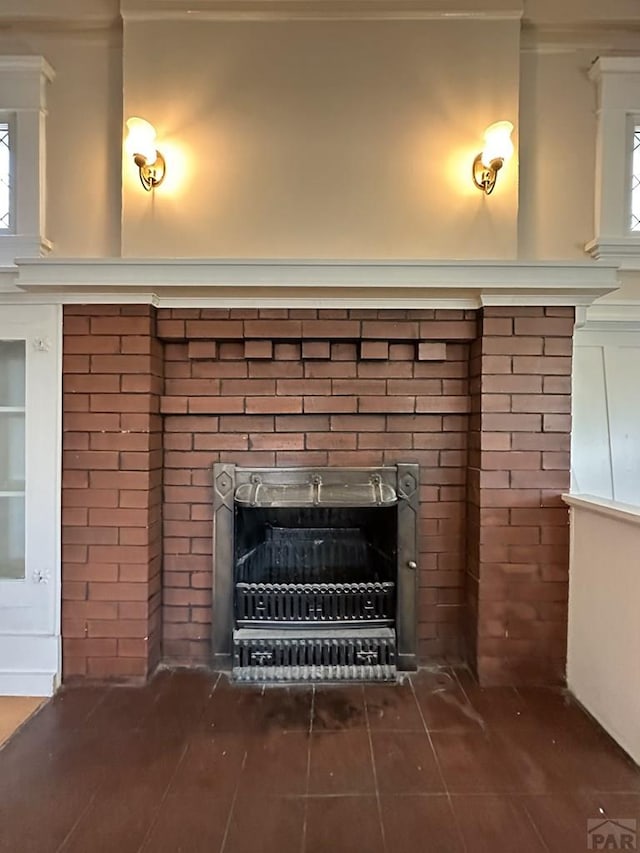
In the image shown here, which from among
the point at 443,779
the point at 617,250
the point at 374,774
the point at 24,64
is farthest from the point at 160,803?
the point at 24,64

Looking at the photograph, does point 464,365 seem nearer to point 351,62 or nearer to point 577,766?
point 351,62

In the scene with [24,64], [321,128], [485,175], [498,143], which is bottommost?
[485,175]

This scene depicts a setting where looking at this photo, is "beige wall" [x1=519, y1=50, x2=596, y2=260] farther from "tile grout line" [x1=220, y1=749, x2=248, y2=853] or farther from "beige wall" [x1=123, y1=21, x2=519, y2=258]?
"tile grout line" [x1=220, y1=749, x2=248, y2=853]

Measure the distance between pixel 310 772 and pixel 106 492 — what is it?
4.40 feet

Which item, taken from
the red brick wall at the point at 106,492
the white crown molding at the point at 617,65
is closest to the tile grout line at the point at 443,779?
the red brick wall at the point at 106,492

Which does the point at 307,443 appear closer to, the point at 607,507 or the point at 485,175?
the point at 607,507

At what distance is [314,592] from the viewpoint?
89.8 inches

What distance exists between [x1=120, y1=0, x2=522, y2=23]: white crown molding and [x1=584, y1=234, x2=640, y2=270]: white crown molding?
100 cm

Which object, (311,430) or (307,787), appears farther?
(311,430)

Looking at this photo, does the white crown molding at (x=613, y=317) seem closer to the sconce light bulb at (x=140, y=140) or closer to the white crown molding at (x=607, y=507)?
the white crown molding at (x=607, y=507)

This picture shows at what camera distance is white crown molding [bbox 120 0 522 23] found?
2.12 m

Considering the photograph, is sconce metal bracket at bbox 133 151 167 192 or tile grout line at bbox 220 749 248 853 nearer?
tile grout line at bbox 220 749 248 853

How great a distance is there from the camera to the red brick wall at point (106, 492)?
7.22ft

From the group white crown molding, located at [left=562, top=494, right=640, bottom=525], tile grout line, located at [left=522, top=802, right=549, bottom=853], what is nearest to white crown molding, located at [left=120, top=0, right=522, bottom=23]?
white crown molding, located at [left=562, top=494, right=640, bottom=525]
